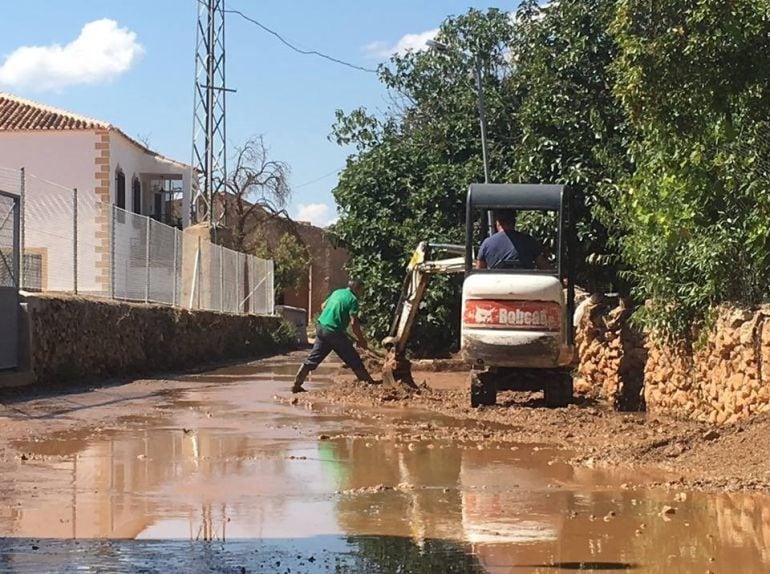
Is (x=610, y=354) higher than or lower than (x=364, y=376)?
higher

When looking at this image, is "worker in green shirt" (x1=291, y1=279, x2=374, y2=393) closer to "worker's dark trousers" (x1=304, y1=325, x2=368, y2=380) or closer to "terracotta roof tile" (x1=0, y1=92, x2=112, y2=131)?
"worker's dark trousers" (x1=304, y1=325, x2=368, y2=380)

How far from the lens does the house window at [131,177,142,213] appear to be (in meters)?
45.7

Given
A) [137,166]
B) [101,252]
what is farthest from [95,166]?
[101,252]

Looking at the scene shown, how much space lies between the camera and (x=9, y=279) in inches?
624

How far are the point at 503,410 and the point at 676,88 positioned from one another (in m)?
4.67

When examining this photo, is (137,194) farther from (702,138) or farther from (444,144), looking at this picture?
(702,138)

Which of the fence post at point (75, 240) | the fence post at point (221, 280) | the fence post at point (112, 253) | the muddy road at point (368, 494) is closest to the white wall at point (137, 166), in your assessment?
the fence post at point (221, 280)

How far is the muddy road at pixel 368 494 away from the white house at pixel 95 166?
7326 mm

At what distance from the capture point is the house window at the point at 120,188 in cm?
4278

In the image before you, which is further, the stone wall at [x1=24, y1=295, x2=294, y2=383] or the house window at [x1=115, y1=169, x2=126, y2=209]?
the house window at [x1=115, y1=169, x2=126, y2=209]

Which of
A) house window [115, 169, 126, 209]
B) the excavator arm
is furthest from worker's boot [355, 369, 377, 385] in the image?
house window [115, 169, 126, 209]

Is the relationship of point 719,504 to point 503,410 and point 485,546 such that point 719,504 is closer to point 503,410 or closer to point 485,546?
point 485,546

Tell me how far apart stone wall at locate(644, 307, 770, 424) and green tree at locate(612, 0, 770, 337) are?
0.40 m

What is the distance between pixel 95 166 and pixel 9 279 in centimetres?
2628
